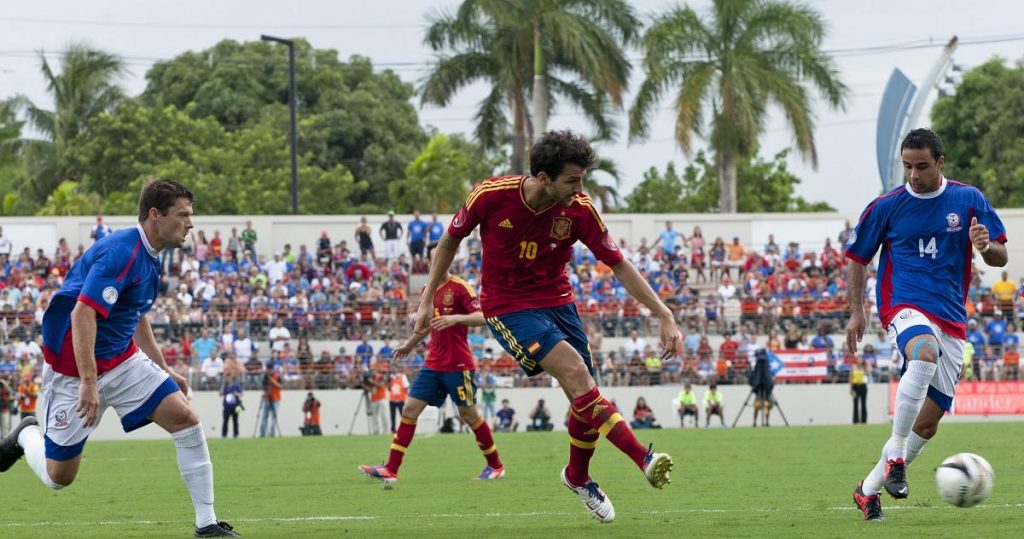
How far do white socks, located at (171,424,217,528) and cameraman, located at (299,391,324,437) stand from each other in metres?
22.6

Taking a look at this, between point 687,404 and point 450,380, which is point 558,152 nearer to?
point 450,380

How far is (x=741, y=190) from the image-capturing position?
68250 mm

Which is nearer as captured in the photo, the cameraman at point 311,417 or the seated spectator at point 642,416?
the cameraman at point 311,417

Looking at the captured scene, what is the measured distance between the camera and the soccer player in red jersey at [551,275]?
8.50 metres

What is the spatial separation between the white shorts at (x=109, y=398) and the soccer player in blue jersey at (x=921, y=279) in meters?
4.52

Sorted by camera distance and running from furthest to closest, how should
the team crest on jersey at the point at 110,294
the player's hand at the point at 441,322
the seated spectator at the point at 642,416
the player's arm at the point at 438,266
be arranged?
1. the seated spectator at the point at 642,416
2. the player's hand at the point at 441,322
3. the player's arm at the point at 438,266
4. the team crest on jersey at the point at 110,294

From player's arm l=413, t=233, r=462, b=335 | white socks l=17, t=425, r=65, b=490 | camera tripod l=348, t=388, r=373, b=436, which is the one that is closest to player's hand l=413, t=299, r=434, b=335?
player's arm l=413, t=233, r=462, b=335

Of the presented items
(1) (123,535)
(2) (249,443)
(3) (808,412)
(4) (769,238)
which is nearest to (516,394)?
(3) (808,412)

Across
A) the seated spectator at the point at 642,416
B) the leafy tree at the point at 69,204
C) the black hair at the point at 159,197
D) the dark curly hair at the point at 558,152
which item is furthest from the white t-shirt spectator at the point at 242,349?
the dark curly hair at the point at 558,152

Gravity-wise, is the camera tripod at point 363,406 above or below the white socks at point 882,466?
below

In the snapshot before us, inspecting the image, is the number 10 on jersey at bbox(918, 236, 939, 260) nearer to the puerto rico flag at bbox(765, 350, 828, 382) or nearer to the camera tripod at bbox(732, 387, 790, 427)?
the camera tripod at bbox(732, 387, 790, 427)

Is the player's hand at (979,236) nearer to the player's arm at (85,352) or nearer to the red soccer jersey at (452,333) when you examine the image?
the player's arm at (85,352)

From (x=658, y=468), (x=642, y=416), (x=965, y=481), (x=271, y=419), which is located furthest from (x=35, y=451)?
(x=271, y=419)

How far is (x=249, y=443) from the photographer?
2511 cm
